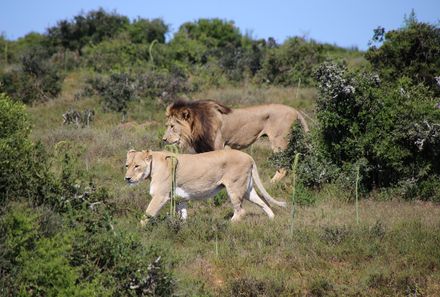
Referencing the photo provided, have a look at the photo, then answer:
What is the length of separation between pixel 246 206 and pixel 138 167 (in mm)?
2440

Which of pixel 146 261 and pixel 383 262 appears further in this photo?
pixel 383 262

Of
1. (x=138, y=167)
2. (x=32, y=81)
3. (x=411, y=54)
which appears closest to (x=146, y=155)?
(x=138, y=167)

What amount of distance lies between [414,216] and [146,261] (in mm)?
4546

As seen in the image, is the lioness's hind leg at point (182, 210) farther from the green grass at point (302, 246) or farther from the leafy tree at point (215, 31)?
the leafy tree at point (215, 31)

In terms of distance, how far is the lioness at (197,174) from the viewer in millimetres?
11391

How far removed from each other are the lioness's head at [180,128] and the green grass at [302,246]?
118 centimetres

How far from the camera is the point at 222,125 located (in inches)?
569

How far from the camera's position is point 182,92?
21.8 m

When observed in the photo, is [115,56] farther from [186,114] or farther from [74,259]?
[74,259]

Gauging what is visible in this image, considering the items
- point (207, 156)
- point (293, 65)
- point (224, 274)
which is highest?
point (293, 65)

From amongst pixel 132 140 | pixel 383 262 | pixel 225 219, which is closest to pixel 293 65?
pixel 132 140

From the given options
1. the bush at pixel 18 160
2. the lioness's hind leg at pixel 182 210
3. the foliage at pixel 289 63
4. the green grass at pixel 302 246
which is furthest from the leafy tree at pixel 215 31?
the bush at pixel 18 160

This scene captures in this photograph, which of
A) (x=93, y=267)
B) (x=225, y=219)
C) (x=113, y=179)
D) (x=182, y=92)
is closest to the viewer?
(x=93, y=267)

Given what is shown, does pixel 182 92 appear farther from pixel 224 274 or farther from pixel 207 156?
pixel 224 274
